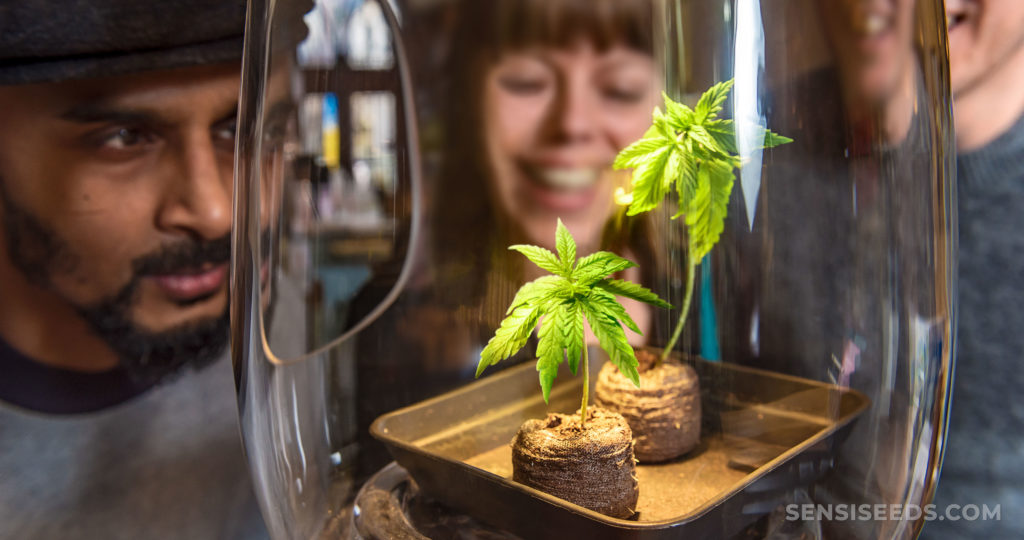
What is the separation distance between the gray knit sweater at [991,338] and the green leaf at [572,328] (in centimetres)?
34

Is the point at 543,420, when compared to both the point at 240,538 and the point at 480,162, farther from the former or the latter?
the point at 240,538

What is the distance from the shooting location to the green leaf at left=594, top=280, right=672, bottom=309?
11.4 inches

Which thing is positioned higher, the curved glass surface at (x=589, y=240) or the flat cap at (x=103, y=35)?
the flat cap at (x=103, y=35)

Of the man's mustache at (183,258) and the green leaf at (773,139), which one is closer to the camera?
the green leaf at (773,139)

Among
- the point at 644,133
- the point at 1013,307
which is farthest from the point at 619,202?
the point at 1013,307

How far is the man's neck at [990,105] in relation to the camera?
475mm

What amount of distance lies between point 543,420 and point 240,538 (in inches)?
12.7

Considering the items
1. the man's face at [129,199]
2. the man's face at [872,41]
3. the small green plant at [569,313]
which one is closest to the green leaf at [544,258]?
the small green plant at [569,313]

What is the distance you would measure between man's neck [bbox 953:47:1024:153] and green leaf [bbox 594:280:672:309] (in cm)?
31

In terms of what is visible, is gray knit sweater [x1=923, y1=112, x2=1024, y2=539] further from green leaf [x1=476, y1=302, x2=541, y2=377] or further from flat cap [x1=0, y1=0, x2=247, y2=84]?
flat cap [x1=0, y1=0, x2=247, y2=84]

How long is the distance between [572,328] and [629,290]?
3cm

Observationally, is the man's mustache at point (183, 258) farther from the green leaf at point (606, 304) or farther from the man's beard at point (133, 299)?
the green leaf at point (606, 304)

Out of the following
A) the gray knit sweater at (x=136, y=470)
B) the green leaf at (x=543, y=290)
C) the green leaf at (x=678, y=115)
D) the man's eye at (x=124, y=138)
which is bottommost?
the gray knit sweater at (x=136, y=470)

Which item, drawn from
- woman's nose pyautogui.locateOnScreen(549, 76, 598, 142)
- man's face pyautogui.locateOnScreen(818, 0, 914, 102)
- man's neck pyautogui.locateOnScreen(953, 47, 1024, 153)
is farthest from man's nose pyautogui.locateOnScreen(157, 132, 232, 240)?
man's neck pyautogui.locateOnScreen(953, 47, 1024, 153)
